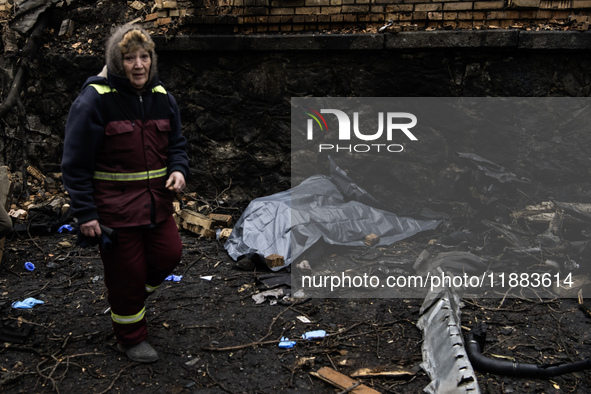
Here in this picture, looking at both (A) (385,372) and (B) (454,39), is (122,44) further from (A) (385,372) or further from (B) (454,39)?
(B) (454,39)

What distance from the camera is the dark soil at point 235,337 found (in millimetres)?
3150

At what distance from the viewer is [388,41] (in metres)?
5.39

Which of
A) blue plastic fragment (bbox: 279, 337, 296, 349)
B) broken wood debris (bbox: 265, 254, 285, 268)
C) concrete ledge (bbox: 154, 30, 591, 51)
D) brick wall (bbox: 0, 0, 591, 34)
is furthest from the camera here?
brick wall (bbox: 0, 0, 591, 34)

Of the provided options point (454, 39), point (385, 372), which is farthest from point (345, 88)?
point (385, 372)

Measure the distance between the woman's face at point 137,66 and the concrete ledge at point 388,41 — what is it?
109 inches

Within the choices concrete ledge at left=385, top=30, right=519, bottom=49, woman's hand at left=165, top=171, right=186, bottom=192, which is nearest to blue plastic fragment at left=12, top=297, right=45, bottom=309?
woman's hand at left=165, top=171, right=186, bottom=192

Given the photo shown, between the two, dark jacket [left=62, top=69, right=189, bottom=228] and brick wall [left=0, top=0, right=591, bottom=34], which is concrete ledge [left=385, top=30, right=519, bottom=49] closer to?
brick wall [left=0, top=0, right=591, bottom=34]

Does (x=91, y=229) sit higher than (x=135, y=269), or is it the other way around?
(x=91, y=229)

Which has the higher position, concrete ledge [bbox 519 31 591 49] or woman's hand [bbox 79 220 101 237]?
concrete ledge [bbox 519 31 591 49]

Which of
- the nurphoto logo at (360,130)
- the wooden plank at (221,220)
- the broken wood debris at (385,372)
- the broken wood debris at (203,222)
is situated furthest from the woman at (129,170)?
the nurphoto logo at (360,130)

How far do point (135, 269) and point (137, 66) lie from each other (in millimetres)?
1189

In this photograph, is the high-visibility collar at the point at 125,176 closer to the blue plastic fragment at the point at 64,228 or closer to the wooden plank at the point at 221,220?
the wooden plank at the point at 221,220

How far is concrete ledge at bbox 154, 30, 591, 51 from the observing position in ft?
16.8

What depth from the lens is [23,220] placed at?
5898mm
